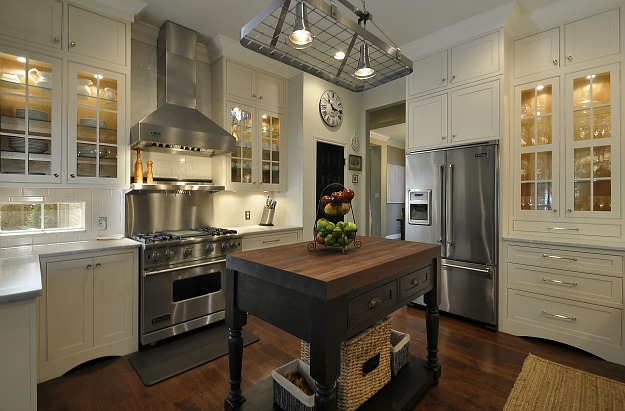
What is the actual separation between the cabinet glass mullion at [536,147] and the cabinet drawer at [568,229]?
0.54ft

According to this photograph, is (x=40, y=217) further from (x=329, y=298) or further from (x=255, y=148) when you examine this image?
(x=329, y=298)

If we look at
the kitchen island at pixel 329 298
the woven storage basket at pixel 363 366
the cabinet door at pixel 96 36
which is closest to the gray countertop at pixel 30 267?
the kitchen island at pixel 329 298

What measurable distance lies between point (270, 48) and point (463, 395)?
2488 mm

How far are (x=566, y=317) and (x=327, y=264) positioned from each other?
2.56 meters

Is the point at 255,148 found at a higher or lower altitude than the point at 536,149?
higher

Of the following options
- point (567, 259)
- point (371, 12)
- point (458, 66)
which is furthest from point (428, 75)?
point (567, 259)

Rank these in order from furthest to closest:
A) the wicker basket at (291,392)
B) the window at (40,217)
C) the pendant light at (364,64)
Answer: the window at (40,217) → the pendant light at (364,64) → the wicker basket at (291,392)

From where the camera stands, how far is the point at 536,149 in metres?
3.05

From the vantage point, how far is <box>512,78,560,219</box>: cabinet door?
2.96 meters

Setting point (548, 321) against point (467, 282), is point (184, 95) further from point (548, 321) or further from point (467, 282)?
point (548, 321)

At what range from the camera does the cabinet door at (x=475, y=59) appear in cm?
306

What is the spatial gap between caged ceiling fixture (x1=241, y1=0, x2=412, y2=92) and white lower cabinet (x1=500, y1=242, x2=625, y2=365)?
7.13 feet

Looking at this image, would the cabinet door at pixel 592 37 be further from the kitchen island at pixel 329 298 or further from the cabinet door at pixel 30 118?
the cabinet door at pixel 30 118

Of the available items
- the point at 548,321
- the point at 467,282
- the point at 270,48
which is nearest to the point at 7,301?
the point at 270,48
